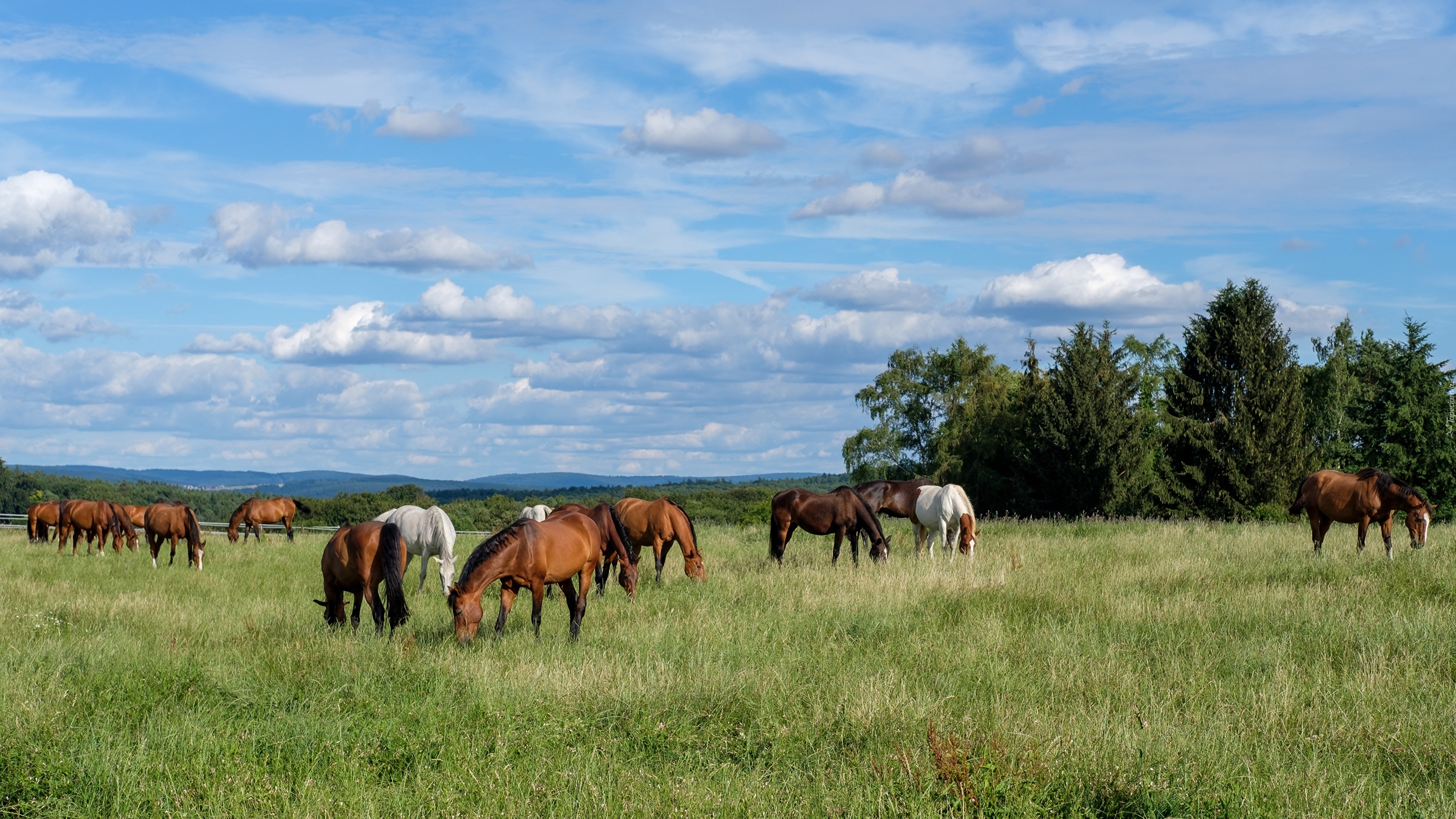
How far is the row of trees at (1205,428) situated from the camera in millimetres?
39062

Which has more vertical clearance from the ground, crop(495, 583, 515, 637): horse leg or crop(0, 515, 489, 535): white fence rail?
crop(495, 583, 515, 637): horse leg

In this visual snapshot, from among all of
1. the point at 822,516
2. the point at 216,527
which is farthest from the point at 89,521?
the point at 216,527

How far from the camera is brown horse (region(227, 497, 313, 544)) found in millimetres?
32812

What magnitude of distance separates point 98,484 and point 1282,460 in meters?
93.7

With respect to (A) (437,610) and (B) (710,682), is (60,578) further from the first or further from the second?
(B) (710,682)

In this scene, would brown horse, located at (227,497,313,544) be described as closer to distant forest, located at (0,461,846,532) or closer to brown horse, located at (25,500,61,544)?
distant forest, located at (0,461,846,532)

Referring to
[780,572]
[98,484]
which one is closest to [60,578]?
[780,572]

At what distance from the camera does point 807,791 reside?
575 cm

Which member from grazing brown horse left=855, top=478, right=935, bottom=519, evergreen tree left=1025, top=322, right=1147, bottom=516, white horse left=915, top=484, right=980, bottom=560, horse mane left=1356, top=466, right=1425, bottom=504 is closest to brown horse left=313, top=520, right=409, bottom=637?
white horse left=915, top=484, right=980, bottom=560

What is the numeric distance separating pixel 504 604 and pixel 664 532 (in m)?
5.44

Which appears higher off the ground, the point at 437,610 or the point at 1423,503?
the point at 1423,503

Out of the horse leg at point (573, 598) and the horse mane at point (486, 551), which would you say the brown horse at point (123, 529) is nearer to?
the horse leg at point (573, 598)

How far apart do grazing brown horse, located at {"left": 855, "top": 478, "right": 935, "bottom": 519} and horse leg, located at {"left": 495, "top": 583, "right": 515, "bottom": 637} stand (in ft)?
39.5

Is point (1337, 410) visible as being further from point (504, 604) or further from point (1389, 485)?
point (504, 604)
